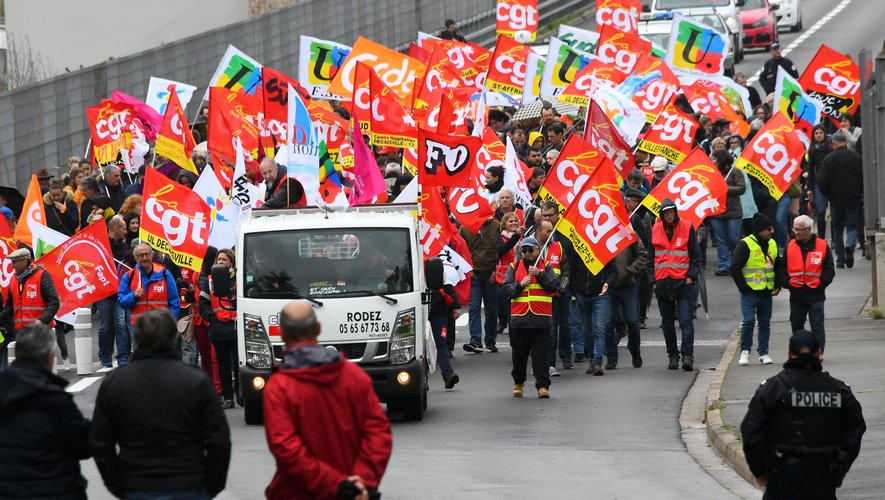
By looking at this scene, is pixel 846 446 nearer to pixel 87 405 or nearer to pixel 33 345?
pixel 33 345

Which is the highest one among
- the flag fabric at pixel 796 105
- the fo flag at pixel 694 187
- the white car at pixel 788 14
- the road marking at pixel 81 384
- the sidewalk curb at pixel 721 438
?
the white car at pixel 788 14

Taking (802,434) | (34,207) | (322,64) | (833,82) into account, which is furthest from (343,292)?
(833,82)

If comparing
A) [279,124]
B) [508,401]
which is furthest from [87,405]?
[279,124]

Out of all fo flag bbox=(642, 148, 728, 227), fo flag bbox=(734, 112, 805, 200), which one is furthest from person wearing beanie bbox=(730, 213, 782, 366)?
fo flag bbox=(734, 112, 805, 200)

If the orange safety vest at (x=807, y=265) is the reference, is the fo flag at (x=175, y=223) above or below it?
above

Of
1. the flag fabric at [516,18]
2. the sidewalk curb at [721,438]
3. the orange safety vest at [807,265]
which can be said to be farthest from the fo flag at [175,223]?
the flag fabric at [516,18]

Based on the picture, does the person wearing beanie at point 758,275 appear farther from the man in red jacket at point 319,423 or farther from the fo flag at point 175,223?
the man in red jacket at point 319,423

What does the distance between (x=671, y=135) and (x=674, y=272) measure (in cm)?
537

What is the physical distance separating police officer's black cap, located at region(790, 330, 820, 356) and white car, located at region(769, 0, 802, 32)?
42583 millimetres

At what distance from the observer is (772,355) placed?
18.0m

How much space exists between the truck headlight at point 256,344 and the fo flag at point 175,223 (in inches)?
127

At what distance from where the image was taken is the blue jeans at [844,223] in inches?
938

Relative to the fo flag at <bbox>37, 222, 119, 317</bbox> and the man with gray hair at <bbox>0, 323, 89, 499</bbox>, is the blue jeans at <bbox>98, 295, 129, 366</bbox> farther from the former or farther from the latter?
the man with gray hair at <bbox>0, 323, 89, 499</bbox>

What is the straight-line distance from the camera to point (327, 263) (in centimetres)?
1466
